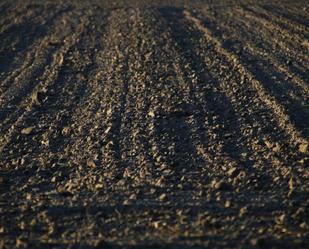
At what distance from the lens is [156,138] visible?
22.5ft

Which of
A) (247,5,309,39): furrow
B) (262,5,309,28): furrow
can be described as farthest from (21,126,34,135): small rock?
(262,5,309,28): furrow

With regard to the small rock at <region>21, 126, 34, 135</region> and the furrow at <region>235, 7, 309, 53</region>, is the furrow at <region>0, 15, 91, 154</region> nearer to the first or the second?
the small rock at <region>21, 126, 34, 135</region>

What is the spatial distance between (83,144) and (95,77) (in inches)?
110

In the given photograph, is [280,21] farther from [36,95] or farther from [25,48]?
[36,95]

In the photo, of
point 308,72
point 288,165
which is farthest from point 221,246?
point 308,72

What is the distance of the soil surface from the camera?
4.98 meters

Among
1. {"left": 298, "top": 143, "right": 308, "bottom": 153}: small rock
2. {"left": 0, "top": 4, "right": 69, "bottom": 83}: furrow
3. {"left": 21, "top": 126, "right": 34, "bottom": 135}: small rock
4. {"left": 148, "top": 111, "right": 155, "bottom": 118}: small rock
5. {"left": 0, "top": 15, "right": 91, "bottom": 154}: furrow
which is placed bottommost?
{"left": 0, "top": 4, "right": 69, "bottom": 83}: furrow

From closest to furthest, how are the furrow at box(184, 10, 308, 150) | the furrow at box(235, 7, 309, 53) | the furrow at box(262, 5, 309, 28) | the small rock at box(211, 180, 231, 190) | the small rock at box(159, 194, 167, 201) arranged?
the small rock at box(159, 194, 167, 201) → the small rock at box(211, 180, 231, 190) → the furrow at box(184, 10, 308, 150) → the furrow at box(235, 7, 309, 53) → the furrow at box(262, 5, 309, 28)

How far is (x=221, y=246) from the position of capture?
15.1 ft

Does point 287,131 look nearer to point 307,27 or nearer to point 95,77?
point 95,77

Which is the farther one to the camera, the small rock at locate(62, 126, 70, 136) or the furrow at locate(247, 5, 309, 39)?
the furrow at locate(247, 5, 309, 39)

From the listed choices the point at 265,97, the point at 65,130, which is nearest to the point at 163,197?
the point at 65,130

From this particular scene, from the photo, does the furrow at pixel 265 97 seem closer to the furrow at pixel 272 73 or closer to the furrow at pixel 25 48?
the furrow at pixel 272 73

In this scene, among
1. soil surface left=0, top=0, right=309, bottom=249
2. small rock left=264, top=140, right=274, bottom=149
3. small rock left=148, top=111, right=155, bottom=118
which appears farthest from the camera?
small rock left=148, top=111, right=155, bottom=118
